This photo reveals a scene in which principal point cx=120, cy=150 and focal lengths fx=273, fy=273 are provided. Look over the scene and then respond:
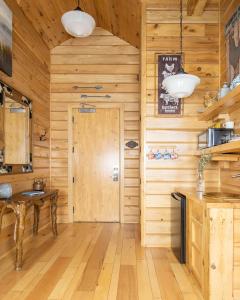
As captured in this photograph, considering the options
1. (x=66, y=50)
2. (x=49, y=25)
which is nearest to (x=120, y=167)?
(x=66, y=50)

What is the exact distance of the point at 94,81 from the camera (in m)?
4.94

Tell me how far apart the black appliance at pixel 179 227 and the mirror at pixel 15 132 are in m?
2.02

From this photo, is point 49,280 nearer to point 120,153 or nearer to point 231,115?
point 231,115

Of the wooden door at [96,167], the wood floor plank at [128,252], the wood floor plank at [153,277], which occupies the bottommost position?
the wood floor plank at [128,252]

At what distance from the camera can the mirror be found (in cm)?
321

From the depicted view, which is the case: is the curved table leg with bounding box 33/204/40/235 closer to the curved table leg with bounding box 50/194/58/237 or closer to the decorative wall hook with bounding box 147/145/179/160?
the curved table leg with bounding box 50/194/58/237

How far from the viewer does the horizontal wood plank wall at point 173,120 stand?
11.5 ft

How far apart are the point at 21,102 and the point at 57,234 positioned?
1.97m

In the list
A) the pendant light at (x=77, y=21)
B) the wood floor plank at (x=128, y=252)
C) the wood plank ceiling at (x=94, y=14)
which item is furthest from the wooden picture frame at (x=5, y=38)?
the wood floor plank at (x=128, y=252)

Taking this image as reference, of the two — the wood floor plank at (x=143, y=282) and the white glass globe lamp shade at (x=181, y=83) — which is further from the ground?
the white glass globe lamp shade at (x=181, y=83)

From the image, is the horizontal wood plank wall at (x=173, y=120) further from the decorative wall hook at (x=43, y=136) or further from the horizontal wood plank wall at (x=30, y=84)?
the decorative wall hook at (x=43, y=136)

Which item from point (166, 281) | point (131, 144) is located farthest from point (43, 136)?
point (166, 281)

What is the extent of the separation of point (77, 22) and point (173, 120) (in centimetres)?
163

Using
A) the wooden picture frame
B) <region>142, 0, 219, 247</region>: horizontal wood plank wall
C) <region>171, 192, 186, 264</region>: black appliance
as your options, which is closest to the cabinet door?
<region>171, 192, 186, 264</region>: black appliance
